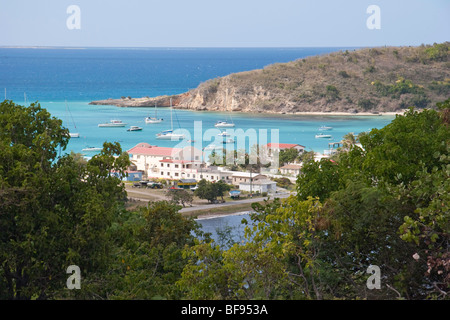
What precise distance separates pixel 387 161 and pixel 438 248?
296cm

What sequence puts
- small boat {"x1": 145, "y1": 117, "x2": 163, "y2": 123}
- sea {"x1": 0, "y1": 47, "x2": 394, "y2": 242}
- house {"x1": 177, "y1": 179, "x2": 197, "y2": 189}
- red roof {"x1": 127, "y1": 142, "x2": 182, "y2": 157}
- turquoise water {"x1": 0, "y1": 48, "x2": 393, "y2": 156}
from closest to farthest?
house {"x1": 177, "y1": 179, "x2": 197, "y2": 189}, red roof {"x1": 127, "y1": 142, "x2": 182, "y2": 157}, sea {"x1": 0, "y1": 47, "x2": 394, "y2": 242}, turquoise water {"x1": 0, "y1": 48, "x2": 393, "y2": 156}, small boat {"x1": 145, "y1": 117, "x2": 163, "y2": 123}

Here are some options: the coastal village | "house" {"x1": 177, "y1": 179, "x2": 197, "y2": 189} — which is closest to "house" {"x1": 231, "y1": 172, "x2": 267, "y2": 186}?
the coastal village

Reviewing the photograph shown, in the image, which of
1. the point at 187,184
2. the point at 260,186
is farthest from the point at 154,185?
Answer: the point at 260,186

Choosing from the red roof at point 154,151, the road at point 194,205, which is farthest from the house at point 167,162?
the road at point 194,205

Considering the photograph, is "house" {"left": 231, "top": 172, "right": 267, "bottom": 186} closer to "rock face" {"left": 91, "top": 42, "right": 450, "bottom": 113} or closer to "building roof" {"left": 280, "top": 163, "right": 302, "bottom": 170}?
"building roof" {"left": 280, "top": 163, "right": 302, "bottom": 170}

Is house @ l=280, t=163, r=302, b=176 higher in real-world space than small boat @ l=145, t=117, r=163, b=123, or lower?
lower

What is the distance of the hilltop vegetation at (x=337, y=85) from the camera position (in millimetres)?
71875

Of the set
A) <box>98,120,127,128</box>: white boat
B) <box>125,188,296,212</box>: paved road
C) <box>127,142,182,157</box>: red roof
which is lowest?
<box>125,188,296,212</box>: paved road

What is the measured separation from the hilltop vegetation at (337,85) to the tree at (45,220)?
64594 millimetres

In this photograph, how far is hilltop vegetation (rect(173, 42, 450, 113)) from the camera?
7188 centimetres

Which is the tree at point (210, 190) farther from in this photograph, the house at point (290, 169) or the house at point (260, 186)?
the house at point (290, 169)

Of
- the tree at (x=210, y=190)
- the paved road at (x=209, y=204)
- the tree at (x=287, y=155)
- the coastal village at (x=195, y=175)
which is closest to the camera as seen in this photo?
the paved road at (x=209, y=204)

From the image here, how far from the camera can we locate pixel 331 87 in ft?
240
